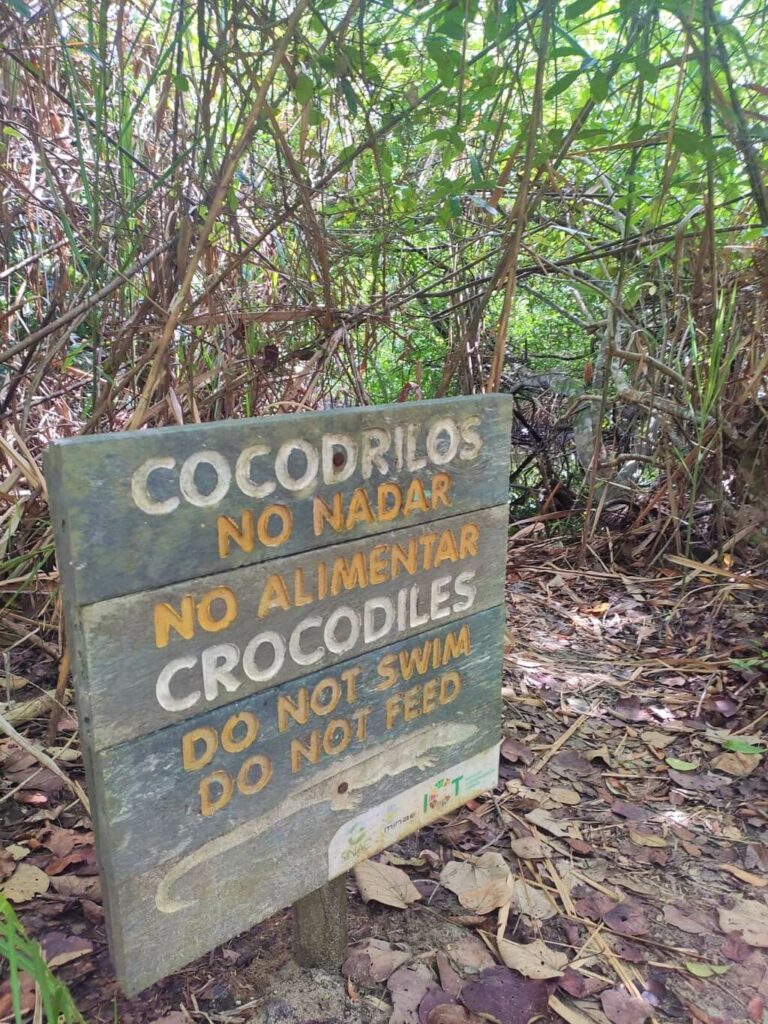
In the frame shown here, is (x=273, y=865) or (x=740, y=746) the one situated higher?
(x=273, y=865)

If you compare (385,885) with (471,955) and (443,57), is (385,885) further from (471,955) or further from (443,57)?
(443,57)

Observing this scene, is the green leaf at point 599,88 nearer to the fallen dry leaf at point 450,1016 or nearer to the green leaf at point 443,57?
the green leaf at point 443,57

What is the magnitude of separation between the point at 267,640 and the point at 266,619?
3cm

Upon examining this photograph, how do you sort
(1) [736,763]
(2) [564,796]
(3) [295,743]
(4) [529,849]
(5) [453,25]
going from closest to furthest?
(3) [295,743]
(5) [453,25]
(4) [529,849]
(2) [564,796]
(1) [736,763]

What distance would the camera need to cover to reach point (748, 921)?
1.57 meters

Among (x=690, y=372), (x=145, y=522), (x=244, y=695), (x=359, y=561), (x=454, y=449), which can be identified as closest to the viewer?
(x=145, y=522)

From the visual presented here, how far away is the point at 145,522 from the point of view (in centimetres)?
90

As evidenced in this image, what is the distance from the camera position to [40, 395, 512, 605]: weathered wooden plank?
855mm

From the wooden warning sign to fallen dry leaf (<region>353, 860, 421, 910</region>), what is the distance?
35cm

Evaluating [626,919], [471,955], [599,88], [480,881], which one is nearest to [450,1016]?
[471,955]

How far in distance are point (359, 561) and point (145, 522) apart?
0.36 metres

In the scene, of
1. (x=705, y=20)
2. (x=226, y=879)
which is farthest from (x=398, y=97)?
(x=226, y=879)

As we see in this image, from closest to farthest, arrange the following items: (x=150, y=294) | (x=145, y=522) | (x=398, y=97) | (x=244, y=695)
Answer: (x=145, y=522) → (x=244, y=695) → (x=150, y=294) → (x=398, y=97)

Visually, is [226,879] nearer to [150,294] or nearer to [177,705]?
[177,705]
